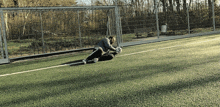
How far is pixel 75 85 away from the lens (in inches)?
128

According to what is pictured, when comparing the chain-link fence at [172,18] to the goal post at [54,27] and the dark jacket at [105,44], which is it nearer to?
the goal post at [54,27]

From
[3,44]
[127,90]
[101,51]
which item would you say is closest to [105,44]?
[101,51]

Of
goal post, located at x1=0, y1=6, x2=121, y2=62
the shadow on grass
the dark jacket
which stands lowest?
the shadow on grass

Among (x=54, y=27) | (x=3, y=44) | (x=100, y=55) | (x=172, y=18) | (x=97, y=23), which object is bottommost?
(x=100, y=55)

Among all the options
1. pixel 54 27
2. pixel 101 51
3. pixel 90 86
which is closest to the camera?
pixel 90 86

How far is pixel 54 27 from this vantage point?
8.55m

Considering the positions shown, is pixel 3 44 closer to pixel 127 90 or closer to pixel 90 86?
pixel 90 86

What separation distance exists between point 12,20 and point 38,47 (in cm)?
148

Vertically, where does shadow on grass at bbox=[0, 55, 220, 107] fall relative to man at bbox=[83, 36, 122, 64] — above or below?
below

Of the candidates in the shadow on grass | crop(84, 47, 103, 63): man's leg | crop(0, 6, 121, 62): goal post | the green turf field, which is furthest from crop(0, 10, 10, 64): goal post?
the shadow on grass

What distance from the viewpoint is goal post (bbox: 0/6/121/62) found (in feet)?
24.7

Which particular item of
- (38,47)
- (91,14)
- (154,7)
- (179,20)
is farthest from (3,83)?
(179,20)

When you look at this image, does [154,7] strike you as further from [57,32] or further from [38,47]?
[38,47]

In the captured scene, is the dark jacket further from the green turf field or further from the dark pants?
the green turf field
